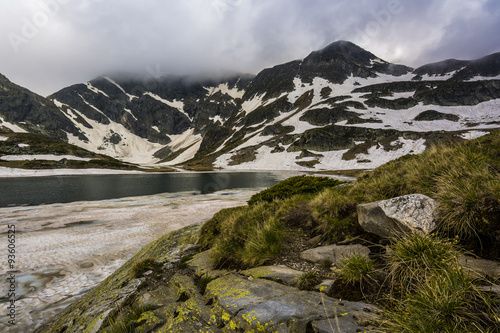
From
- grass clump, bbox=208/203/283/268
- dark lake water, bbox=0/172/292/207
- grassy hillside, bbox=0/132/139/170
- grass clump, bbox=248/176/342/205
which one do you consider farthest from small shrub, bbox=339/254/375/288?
grassy hillside, bbox=0/132/139/170

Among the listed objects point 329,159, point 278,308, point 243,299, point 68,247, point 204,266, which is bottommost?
point 68,247

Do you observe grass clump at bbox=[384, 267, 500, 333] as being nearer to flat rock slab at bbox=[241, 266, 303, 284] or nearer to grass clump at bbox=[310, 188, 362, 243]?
flat rock slab at bbox=[241, 266, 303, 284]

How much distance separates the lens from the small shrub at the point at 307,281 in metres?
3.59

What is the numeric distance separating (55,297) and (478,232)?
35.5 feet

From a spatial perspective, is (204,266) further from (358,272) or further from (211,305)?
(358,272)

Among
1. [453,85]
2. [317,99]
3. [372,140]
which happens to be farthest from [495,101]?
[317,99]

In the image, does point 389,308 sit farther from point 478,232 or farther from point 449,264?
point 478,232

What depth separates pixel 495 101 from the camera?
118 meters

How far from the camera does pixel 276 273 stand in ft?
13.8

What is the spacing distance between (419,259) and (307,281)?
1666mm

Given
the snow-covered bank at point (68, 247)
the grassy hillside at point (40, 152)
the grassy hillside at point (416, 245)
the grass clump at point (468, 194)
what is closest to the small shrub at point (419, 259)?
the grassy hillside at point (416, 245)

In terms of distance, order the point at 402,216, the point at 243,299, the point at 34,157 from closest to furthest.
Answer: the point at 243,299, the point at 402,216, the point at 34,157

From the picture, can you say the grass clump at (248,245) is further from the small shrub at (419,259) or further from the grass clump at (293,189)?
the grass clump at (293,189)

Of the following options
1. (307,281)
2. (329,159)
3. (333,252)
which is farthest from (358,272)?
(329,159)
